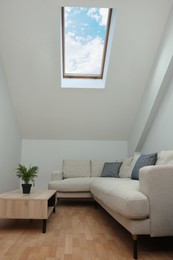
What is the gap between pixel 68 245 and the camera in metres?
1.89

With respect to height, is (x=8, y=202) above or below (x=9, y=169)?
below

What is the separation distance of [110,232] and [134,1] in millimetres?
2806

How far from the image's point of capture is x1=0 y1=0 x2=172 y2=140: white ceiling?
3.19m

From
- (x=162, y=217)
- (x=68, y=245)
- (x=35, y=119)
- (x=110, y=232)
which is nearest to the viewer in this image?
(x=162, y=217)

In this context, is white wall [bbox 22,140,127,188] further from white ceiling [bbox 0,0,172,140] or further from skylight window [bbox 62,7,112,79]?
skylight window [bbox 62,7,112,79]

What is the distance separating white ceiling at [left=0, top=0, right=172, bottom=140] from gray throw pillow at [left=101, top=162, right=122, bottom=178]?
97cm

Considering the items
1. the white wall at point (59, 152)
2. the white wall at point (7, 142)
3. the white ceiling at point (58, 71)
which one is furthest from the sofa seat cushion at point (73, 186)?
the white ceiling at point (58, 71)

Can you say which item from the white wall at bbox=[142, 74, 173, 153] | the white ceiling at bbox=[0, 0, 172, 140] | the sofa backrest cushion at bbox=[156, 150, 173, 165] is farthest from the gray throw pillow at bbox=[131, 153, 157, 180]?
the white ceiling at bbox=[0, 0, 172, 140]

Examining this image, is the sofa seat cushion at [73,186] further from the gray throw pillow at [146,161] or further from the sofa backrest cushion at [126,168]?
the gray throw pillow at [146,161]

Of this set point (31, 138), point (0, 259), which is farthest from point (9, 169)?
point (0, 259)

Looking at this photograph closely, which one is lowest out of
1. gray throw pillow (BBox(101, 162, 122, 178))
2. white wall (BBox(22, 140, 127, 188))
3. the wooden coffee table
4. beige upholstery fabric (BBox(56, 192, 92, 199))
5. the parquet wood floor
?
the parquet wood floor

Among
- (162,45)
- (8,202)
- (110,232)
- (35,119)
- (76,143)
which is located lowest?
(110,232)

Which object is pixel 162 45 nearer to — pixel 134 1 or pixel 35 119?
pixel 134 1

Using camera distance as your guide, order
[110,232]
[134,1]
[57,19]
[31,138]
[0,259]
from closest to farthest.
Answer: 1. [0,259]
2. [110,232]
3. [134,1]
4. [57,19]
5. [31,138]
